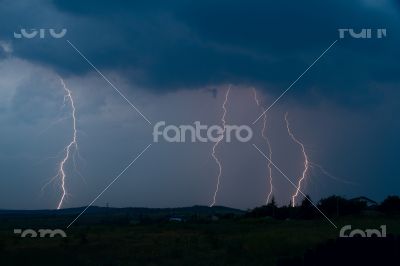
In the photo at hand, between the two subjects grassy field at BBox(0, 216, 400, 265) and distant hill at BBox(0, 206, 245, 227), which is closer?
grassy field at BBox(0, 216, 400, 265)

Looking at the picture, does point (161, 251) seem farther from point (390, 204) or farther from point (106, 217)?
point (106, 217)

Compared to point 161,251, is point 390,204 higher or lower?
higher

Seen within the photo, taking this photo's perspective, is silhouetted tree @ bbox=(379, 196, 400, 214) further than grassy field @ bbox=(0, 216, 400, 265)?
Yes

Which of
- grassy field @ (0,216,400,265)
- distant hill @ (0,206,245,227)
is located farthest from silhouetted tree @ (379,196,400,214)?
grassy field @ (0,216,400,265)

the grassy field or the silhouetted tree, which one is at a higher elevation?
the silhouetted tree

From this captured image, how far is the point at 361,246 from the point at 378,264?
2.69 feet

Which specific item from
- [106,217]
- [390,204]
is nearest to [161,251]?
[390,204]

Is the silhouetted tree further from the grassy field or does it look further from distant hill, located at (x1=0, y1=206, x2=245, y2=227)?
the grassy field

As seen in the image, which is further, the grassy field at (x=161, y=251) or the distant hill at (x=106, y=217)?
the distant hill at (x=106, y=217)

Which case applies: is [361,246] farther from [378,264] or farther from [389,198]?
A: [389,198]

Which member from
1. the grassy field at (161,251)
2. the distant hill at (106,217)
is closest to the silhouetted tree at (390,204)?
the distant hill at (106,217)

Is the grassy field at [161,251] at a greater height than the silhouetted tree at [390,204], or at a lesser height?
lesser

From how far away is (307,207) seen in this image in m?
65.9

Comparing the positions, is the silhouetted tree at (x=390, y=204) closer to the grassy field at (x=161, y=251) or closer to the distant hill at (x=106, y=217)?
the distant hill at (x=106, y=217)
